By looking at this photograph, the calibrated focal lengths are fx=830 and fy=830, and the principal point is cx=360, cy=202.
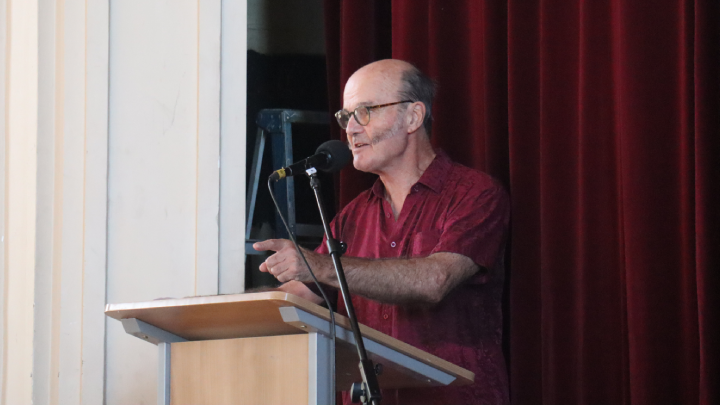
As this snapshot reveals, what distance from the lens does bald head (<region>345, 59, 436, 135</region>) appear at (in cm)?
272

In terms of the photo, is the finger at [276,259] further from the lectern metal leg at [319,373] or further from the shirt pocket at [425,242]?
the shirt pocket at [425,242]

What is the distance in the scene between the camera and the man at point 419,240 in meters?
2.23

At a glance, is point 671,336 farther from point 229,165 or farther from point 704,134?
point 229,165

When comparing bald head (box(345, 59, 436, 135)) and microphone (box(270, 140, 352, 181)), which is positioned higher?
bald head (box(345, 59, 436, 135))

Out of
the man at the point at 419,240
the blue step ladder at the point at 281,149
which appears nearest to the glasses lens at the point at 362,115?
the man at the point at 419,240

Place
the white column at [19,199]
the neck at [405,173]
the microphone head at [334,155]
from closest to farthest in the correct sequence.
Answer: the microphone head at [334,155] < the neck at [405,173] < the white column at [19,199]

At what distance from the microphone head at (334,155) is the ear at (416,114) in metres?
0.86

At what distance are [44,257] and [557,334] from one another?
1741mm

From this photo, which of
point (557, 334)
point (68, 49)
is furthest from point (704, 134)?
point (68, 49)

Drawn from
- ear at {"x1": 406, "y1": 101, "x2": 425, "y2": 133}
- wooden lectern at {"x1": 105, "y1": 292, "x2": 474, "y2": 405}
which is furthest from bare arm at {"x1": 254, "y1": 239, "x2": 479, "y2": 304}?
ear at {"x1": 406, "y1": 101, "x2": 425, "y2": 133}

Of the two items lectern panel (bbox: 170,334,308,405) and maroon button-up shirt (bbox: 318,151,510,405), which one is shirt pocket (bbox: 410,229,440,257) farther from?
lectern panel (bbox: 170,334,308,405)

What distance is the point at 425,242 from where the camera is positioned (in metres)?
2.45

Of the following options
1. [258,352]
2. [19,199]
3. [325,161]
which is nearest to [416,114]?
[325,161]

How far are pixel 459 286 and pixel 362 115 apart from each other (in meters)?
0.68
